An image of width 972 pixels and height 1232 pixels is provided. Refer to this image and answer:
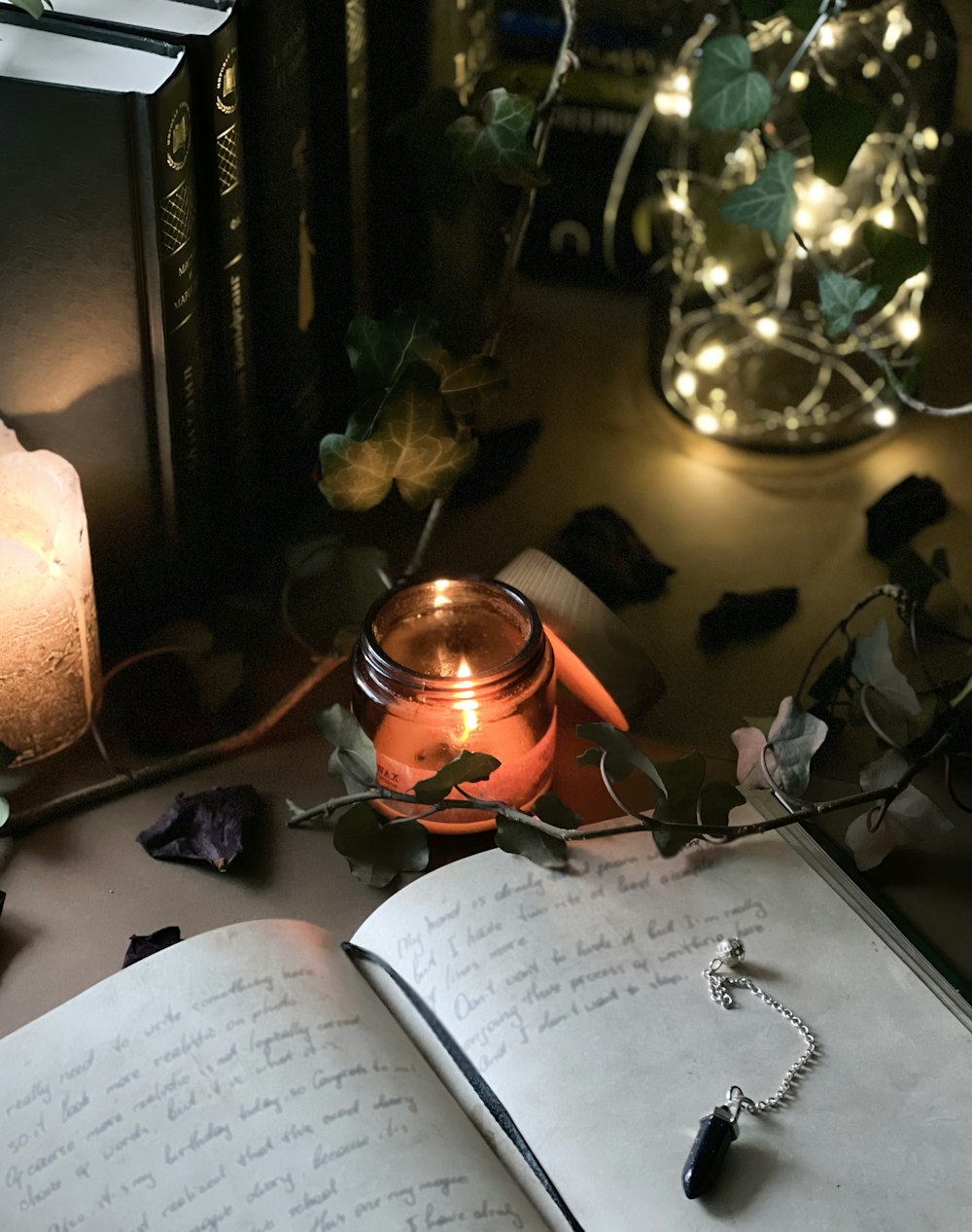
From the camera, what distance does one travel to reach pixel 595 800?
0.70m

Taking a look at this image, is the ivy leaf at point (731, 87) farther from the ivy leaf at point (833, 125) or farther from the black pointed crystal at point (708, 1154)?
the black pointed crystal at point (708, 1154)

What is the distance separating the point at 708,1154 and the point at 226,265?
1.67ft

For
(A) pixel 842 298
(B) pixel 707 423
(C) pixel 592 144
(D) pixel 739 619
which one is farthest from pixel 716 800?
(C) pixel 592 144

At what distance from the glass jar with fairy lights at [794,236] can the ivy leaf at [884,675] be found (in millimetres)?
225

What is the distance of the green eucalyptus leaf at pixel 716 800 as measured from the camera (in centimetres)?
60

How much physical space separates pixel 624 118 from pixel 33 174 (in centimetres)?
47

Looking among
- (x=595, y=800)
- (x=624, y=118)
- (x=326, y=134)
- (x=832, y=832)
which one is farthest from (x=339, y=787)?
(x=624, y=118)

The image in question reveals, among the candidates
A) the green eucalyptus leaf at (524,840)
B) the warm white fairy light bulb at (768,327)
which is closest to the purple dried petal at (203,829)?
the green eucalyptus leaf at (524,840)

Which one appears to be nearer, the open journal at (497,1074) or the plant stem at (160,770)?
the open journal at (497,1074)

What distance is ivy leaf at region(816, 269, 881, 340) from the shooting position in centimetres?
74

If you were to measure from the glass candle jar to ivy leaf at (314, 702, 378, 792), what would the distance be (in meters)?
0.02

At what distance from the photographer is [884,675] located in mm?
634

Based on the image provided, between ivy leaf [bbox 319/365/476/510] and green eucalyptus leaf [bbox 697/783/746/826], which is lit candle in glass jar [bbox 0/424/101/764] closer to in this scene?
ivy leaf [bbox 319/365/476/510]

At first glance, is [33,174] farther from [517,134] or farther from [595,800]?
[595,800]
